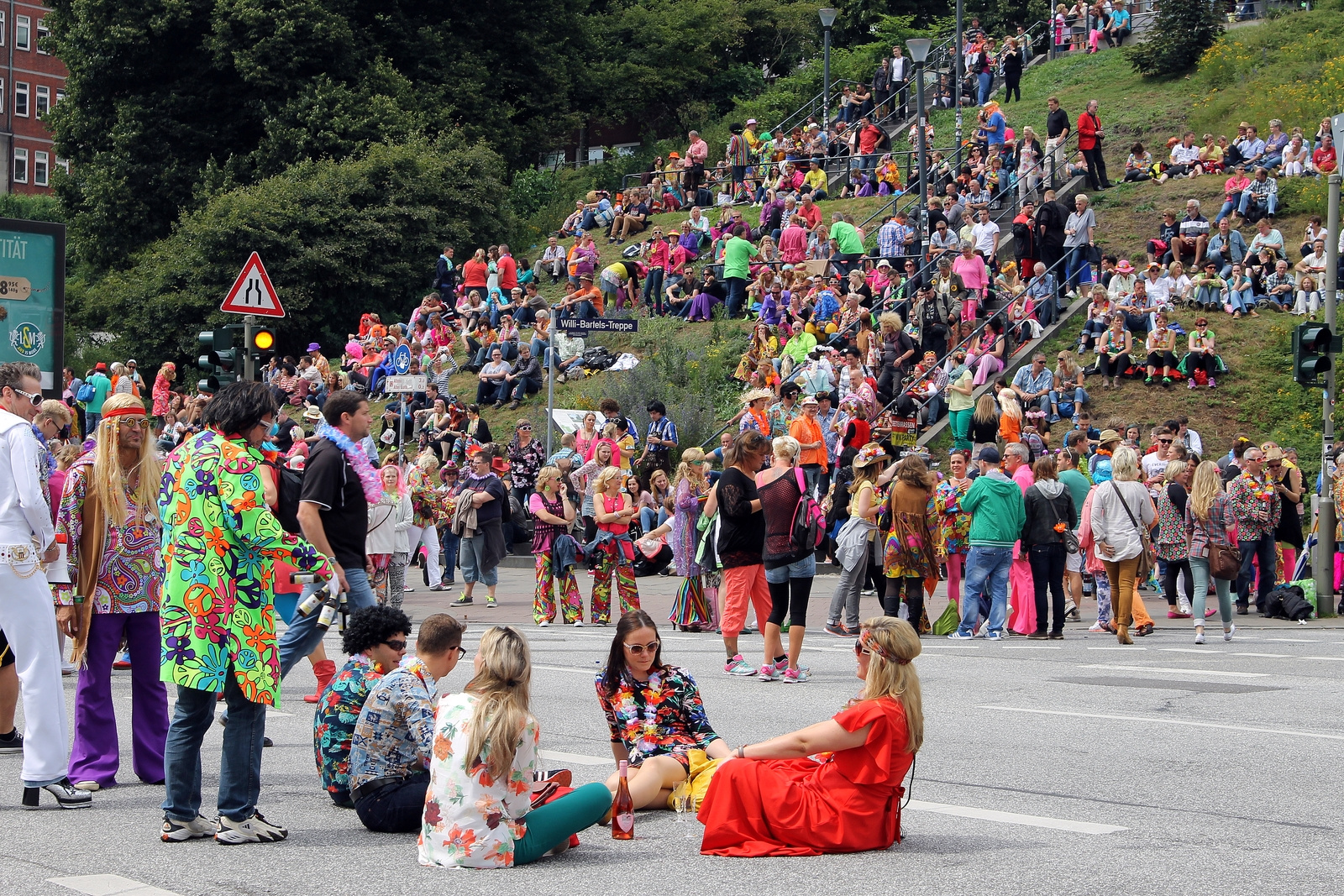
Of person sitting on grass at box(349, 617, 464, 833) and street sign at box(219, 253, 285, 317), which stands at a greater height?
street sign at box(219, 253, 285, 317)

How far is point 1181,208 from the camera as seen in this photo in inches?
1181

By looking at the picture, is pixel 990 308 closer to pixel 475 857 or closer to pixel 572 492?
pixel 572 492

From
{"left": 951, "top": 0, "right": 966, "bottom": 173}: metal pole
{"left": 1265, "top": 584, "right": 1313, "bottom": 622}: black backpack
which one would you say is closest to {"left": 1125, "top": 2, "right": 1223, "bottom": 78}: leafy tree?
{"left": 951, "top": 0, "right": 966, "bottom": 173}: metal pole

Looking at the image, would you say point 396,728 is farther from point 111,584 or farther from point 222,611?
point 111,584

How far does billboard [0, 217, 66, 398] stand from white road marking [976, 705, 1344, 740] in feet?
37.3

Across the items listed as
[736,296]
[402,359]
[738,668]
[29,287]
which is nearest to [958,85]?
[736,296]

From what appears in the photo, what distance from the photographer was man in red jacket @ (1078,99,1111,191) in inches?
1238

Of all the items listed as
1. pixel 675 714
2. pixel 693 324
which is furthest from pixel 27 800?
pixel 693 324

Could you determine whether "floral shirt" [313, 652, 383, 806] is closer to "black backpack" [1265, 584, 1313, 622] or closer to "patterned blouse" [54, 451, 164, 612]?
"patterned blouse" [54, 451, 164, 612]

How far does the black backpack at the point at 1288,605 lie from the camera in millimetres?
17219

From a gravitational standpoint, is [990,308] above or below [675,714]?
above

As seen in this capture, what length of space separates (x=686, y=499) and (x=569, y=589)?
5.71 feet

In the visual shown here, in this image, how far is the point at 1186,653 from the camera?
1434 cm

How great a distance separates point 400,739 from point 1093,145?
27868 millimetres
